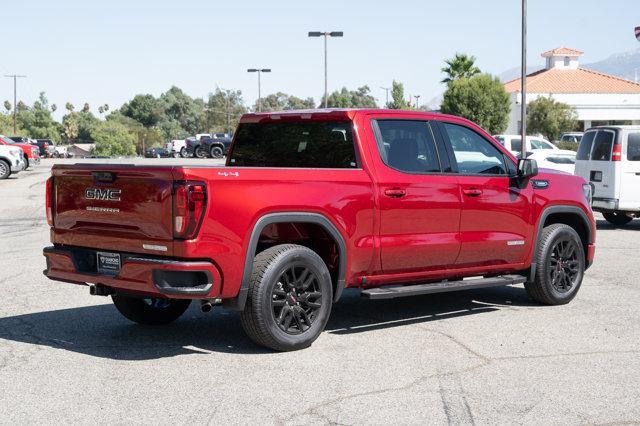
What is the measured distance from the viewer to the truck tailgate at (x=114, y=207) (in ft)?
20.8

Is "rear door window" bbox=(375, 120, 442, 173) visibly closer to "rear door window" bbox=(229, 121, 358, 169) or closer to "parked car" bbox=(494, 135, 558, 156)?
"rear door window" bbox=(229, 121, 358, 169)

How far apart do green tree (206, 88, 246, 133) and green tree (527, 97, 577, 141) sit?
78.4 m

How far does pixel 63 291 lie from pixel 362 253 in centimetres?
407

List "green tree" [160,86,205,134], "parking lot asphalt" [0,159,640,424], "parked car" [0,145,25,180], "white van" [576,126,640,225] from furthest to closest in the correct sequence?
"green tree" [160,86,205,134] < "parked car" [0,145,25,180] < "white van" [576,126,640,225] < "parking lot asphalt" [0,159,640,424]

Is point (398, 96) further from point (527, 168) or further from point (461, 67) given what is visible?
point (527, 168)

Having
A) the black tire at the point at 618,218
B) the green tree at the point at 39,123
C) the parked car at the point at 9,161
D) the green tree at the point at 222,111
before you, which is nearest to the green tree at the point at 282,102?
the green tree at the point at 222,111

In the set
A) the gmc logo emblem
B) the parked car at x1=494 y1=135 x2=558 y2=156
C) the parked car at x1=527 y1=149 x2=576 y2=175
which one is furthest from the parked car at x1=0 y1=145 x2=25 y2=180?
the gmc logo emblem

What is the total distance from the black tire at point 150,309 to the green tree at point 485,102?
5579 cm

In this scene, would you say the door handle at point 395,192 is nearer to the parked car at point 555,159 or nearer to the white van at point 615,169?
the white van at point 615,169

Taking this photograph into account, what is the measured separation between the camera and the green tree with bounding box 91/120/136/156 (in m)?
121

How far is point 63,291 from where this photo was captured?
9.81 meters

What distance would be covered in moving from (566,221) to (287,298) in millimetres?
3959

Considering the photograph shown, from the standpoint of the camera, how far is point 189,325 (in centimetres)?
799

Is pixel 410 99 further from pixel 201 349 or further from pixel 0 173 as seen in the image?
pixel 201 349
